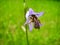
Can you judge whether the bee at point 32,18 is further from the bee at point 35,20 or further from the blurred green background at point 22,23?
the blurred green background at point 22,23

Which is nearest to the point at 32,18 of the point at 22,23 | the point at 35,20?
the point at 35,20

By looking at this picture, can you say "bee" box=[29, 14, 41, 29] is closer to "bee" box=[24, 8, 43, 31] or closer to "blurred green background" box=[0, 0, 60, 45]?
"bee" box=[24, 8, 43, 31]

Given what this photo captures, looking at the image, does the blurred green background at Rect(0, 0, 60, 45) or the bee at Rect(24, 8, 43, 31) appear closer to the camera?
the bee at Rect(24, 8, 43, 31)

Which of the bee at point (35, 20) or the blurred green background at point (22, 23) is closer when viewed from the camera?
the bee at point (35, 20)

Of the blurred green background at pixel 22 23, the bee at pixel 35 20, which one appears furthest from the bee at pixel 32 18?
the blurred green background at pixel 22 23

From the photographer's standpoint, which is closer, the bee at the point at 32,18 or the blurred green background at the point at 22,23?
the bee at the point at 32,18

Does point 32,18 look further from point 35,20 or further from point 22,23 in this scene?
point 22,23

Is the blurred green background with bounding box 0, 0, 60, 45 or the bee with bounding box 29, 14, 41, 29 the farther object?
the blurred green background with bounding box 0, 0, 60, 45

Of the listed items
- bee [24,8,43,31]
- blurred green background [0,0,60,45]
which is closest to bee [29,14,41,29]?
bee [24,8,43,31]

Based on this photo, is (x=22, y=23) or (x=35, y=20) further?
(x=22, y=23)
